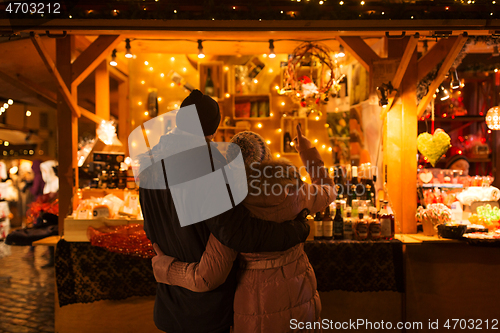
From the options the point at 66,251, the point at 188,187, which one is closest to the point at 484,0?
the point at 188,187

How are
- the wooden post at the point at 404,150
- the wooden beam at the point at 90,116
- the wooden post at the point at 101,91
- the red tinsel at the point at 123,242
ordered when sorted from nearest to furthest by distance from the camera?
the red tinsel at the point at 123,242 < the wooden post at the point at 404,150 < the wooden beam at the point at 90,116 < the wooden post at the point at 101,91

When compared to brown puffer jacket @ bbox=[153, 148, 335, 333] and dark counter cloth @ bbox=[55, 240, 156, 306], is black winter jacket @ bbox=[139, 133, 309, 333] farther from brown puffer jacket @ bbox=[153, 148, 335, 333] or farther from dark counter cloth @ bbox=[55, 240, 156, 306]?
dark counter cloth @ bbox=[55, 240, 156, 306]

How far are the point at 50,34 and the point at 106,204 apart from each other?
4.99 feet

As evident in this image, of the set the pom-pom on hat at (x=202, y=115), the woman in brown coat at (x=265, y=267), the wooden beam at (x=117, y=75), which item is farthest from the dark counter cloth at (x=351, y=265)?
the wooden beam at (x=117, y=75)

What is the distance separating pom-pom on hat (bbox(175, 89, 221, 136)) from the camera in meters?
1.39

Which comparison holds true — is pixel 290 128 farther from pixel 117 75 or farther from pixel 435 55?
pixel 117 75

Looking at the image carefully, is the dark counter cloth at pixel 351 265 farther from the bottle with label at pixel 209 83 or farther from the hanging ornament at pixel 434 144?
the bottle with label at pixel 209 83

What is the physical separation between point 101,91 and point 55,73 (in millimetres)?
1287

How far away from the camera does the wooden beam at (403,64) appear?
2634 mm

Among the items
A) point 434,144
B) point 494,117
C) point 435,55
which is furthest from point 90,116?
point 494,117

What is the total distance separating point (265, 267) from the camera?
148 cm

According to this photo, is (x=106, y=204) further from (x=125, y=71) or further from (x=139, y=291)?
(x=125, y=71)

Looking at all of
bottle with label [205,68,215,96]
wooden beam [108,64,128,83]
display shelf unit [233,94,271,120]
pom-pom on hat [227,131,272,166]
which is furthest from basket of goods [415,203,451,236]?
wooden beam [108,64,128,83]

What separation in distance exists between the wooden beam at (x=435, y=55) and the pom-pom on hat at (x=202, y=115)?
2.40 metres
